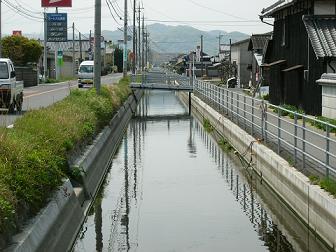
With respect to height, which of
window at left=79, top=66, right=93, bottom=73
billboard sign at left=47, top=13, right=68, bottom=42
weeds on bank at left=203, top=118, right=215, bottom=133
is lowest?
weeds on bank at left=203, top=118, right=215, bottom=133

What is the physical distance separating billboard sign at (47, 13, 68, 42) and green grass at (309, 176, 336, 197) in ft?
194

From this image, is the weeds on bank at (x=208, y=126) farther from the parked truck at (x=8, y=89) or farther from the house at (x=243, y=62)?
the house at (x=243, y=62)

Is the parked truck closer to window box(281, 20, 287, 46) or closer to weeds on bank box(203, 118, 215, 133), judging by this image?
weeds on bank box(203, 118, 215, 133)

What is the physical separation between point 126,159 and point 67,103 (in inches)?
118

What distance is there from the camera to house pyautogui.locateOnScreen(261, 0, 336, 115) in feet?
75.7

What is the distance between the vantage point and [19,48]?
210 feet

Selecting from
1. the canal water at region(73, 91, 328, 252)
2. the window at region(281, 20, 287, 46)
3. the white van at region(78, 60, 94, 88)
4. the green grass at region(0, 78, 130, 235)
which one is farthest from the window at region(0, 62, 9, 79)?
the white van at region(78, 60, 94, 88)

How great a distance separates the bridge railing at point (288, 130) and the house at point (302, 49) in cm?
216

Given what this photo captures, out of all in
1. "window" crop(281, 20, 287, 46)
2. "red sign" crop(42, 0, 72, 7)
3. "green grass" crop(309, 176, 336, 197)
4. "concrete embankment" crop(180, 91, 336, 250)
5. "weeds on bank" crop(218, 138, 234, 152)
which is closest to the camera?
"concrete embankment" crop(180, 91, 336, 250)

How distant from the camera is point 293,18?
27438 mm

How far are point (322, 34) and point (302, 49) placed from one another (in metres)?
2.49

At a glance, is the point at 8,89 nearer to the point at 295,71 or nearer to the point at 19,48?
the point at 295,71

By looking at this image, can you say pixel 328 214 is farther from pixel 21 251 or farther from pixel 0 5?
pixel 0 5

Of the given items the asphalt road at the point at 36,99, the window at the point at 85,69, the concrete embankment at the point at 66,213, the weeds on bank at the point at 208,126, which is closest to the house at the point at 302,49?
the weeds on bank at the point at 208,126
